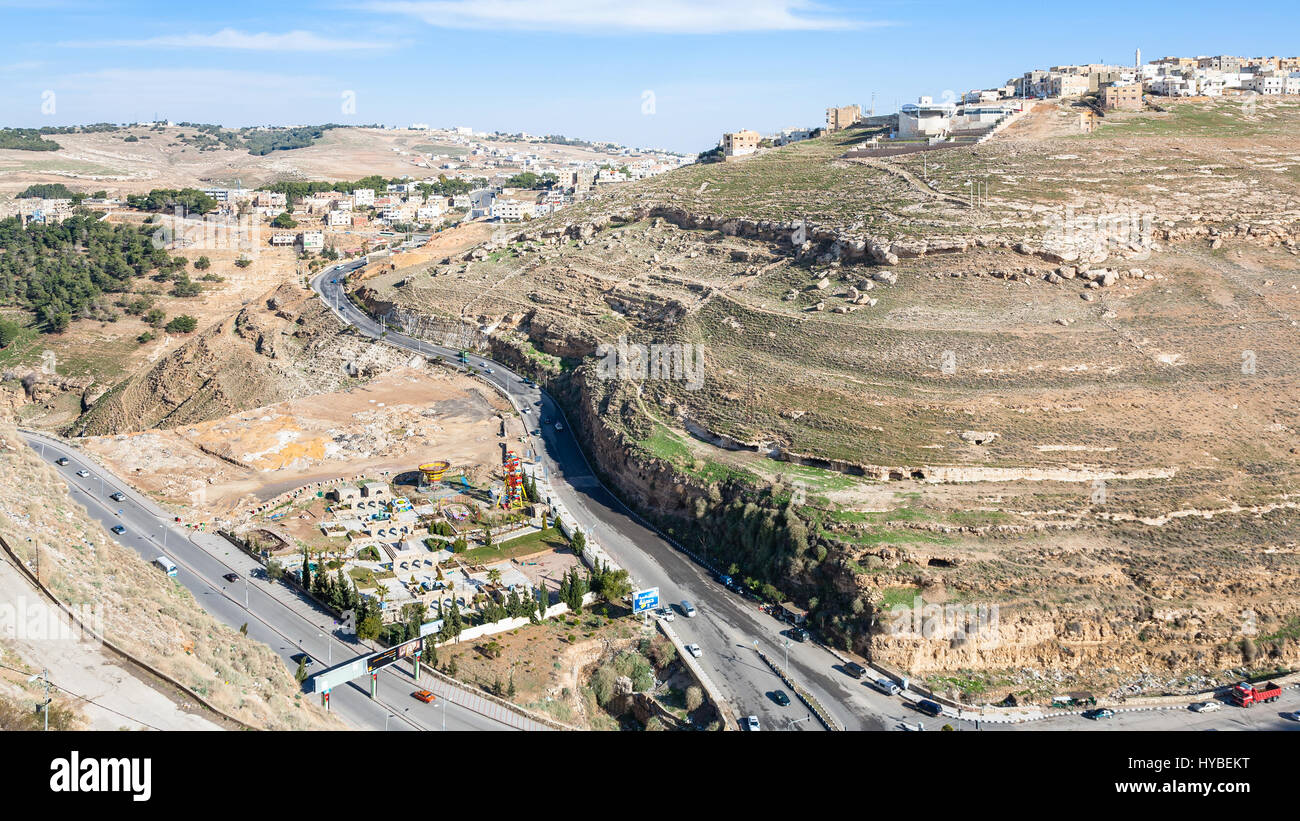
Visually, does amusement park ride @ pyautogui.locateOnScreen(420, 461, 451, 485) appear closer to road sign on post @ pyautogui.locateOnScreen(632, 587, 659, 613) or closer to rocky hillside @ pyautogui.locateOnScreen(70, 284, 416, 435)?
road sign on post @ pyautogui.locateOnScreen(632, 587, 659, 613)

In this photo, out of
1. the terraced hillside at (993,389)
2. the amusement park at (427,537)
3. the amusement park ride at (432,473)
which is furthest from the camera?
the amusement park ride at (432,473)

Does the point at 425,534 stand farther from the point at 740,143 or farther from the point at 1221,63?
the point at 1221,63

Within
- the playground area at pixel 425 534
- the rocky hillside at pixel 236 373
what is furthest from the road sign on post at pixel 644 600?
the rocky hillside at pixel 236 373

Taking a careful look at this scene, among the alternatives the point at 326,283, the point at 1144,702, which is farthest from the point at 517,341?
the point at 1144,702

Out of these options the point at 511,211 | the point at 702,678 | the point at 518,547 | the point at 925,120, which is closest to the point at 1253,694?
the point at 702,678

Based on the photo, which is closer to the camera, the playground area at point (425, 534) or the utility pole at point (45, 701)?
the utility pole at point (45, 701)

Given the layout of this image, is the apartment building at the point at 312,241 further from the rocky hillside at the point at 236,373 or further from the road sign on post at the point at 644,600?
the road sign on post at the point at 644,600
